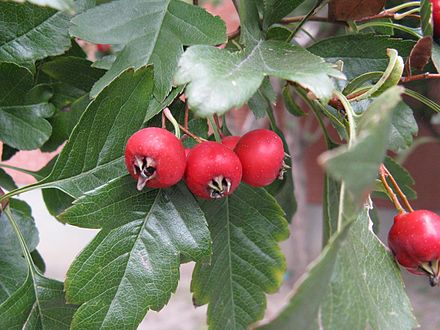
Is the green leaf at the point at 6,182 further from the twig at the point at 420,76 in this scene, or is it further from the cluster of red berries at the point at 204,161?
the twig at the point at 420,76

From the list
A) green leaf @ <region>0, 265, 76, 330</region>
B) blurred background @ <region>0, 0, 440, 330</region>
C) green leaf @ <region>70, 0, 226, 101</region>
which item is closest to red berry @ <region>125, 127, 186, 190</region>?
green leaf @ <region>70, 0, 226, 101</region>

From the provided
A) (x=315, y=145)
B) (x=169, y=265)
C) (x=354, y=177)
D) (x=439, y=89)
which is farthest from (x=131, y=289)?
(x=315, y=145)

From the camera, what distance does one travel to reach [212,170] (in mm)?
453

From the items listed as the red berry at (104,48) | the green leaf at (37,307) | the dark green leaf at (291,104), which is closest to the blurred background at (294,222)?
the red berry at (104,48)

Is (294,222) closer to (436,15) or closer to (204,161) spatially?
(436,15)

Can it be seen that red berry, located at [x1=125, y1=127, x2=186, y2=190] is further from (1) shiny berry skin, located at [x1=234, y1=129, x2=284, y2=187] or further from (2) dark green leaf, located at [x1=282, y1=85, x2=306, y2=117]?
(2) dark green leaf, located at [x1=282, y1=85, x2=306, y2=117]

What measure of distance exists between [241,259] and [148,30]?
264 millimetres

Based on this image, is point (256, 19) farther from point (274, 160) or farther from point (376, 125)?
point (376, 125)

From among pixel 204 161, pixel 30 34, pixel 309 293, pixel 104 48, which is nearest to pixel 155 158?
pixel 204 161

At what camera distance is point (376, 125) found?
1.05ft

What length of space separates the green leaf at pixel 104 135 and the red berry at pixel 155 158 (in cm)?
7

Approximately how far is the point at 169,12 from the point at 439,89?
1.42 ft

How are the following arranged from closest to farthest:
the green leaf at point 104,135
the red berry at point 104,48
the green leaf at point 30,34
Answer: the green leaf at point 104,135
the green leaf at point 30,34
the red berry at point 104,48

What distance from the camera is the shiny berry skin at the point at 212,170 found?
0.46 m
